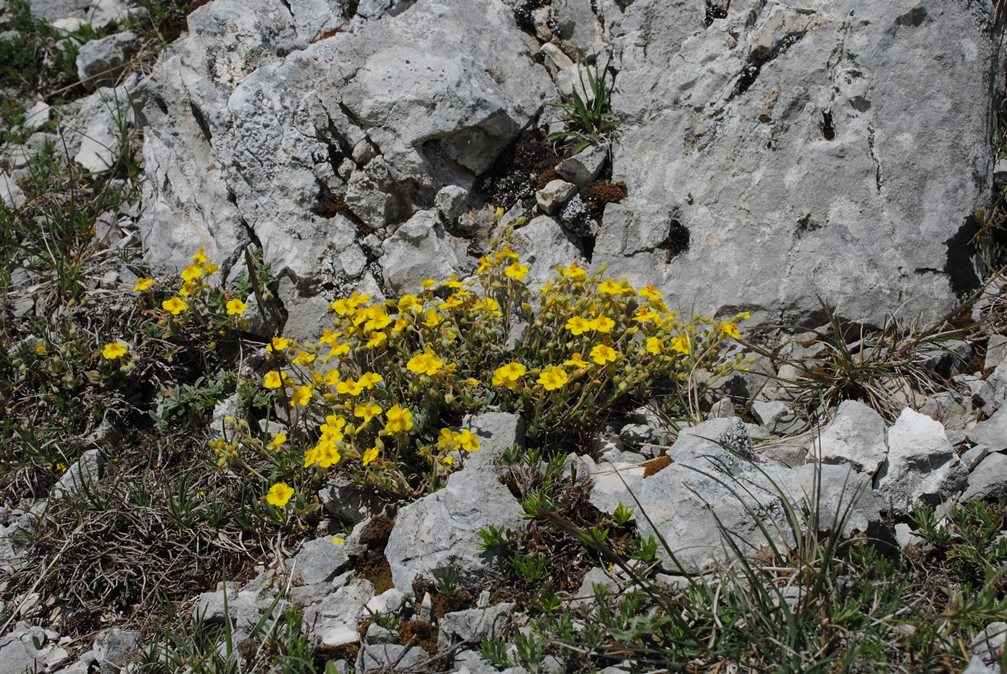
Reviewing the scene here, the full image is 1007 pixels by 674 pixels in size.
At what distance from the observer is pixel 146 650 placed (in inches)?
147

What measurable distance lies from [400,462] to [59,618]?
1895 mm

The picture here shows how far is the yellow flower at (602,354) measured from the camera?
4160mm

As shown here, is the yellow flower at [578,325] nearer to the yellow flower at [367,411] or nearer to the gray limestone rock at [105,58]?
the yellow flower at [367,411]

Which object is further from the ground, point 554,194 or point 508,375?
point 554,194

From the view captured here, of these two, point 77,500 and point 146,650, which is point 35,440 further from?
point 146,650

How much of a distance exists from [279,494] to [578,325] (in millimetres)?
1825

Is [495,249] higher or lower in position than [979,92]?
lower

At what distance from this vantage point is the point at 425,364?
420 centimetres

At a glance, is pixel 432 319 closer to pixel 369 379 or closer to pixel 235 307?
pixel 369 379

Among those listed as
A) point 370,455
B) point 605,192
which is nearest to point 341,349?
point 370,455

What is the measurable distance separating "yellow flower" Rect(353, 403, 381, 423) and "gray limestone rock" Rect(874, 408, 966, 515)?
2490mm

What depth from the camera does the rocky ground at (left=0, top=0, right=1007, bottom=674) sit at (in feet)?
11.2

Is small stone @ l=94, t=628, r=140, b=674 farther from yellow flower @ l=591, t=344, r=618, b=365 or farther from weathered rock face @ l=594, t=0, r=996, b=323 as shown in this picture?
weathered rock face @ l=594, t=0, r=996, b=323

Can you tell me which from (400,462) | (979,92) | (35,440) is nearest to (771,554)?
(400,462)
